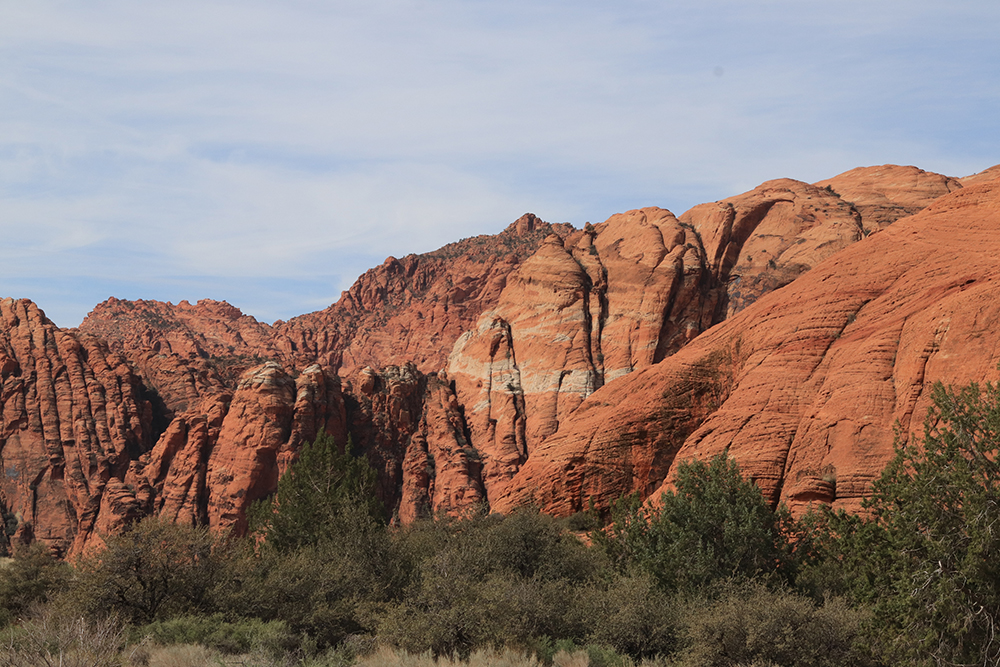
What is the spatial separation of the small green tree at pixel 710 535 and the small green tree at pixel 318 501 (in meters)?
12.2

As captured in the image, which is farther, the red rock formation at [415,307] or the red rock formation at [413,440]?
the red rock formation at [415,307]

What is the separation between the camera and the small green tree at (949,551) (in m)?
16.3

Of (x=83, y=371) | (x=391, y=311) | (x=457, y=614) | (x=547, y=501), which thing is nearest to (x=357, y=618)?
(x=457, y=614)

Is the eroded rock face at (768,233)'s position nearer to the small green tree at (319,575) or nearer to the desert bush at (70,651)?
the small green tree at (319,575)

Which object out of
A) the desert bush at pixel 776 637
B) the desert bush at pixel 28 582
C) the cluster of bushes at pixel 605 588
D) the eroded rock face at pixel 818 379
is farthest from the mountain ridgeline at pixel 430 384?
the desert bush at pixel 28 582

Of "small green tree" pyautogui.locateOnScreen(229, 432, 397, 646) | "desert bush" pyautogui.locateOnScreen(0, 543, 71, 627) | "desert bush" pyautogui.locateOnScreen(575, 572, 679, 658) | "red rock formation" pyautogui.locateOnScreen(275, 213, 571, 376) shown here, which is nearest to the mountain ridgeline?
"small green tree" pyautogui.locateOnScreen(229, 432, 397, 646)

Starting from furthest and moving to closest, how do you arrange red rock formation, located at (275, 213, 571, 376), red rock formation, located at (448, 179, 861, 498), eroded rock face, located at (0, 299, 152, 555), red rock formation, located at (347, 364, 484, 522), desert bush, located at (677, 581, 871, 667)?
red rock formation, located at (275, 213, 571, 376) → eroded rock face, located at (0, 299, 152, 555) → red rock formation, located at (347, 364, 484, 522) → red rock formation, located at (448, 179, 861, 498) → desert bush, located at (677, 581, 871, 667)

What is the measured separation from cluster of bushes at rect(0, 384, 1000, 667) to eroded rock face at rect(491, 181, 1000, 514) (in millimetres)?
3982

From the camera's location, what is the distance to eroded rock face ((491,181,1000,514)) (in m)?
30.5

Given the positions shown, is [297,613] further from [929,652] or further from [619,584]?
[929,652]

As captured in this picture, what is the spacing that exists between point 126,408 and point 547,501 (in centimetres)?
6942

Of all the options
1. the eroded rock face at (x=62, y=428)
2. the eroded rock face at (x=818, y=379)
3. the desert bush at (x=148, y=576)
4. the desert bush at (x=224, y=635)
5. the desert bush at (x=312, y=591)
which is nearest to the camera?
the desert bush at (x=224, y=635)

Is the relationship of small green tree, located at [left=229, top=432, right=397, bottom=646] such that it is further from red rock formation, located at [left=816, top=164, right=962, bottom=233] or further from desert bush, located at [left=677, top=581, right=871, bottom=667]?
red rock formation, located at [left=816, top=164, right=962, bottom=233]

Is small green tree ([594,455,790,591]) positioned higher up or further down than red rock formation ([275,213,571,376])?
further down
